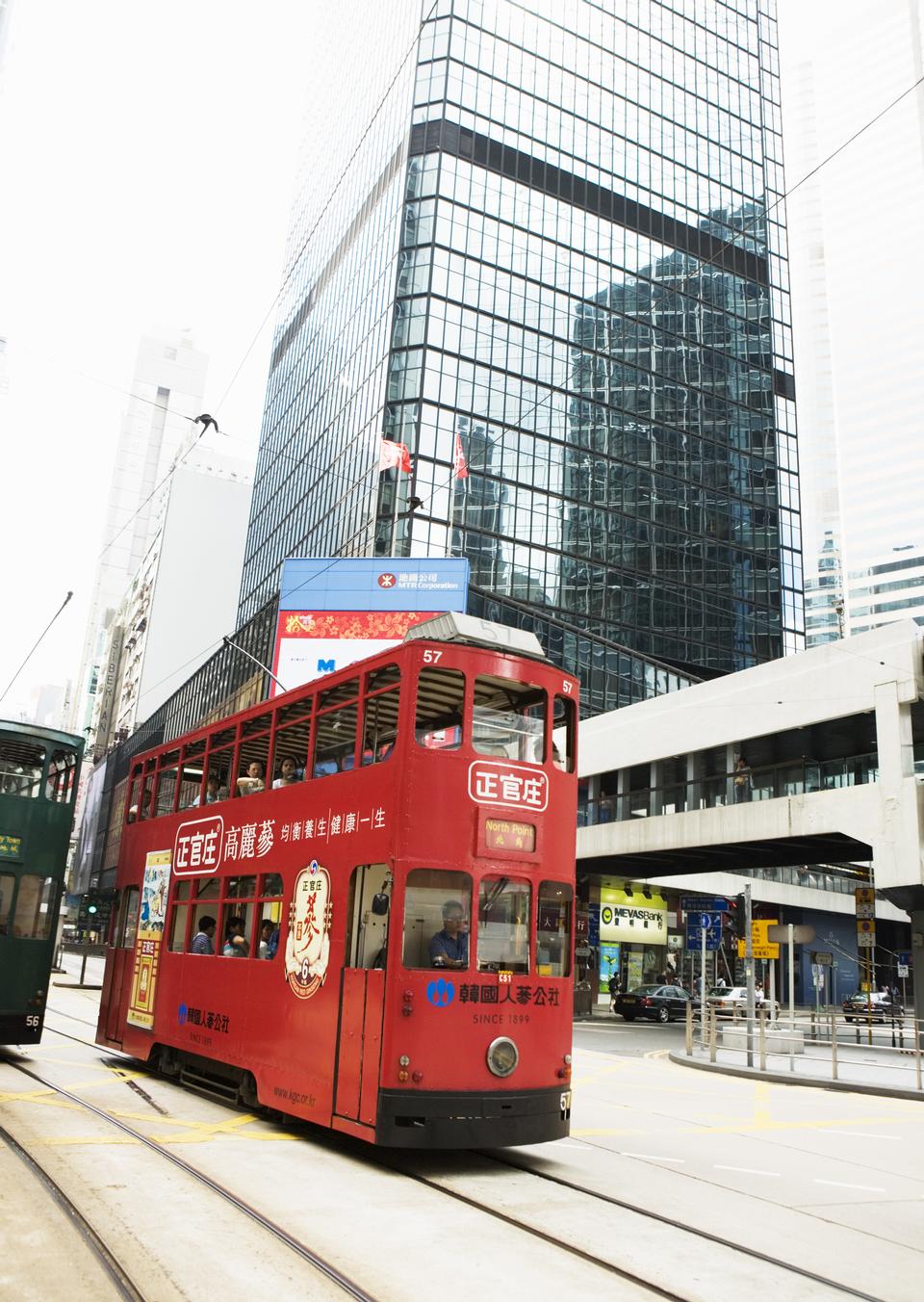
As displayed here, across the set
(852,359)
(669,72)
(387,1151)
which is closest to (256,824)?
(387,1151)

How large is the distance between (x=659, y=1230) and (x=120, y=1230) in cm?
308

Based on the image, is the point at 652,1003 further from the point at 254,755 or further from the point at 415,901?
the point at 415,901

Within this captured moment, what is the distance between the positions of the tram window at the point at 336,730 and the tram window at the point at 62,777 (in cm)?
563

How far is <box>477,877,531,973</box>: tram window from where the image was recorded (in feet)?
25.9

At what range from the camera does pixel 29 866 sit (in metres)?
12.9

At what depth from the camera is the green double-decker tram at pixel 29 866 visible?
12.7 m

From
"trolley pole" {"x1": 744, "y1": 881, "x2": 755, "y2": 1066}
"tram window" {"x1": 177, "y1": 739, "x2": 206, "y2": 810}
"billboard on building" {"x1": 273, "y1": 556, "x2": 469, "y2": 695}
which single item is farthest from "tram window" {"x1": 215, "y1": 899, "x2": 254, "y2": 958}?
"billboard on building" {"x1": 273, "y1": 556, "x2": 469, "y2": 695}

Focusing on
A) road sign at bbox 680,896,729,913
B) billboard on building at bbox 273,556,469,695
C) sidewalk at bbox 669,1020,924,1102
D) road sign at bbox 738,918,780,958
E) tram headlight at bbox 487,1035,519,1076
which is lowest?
sidewalk at bbox 669,1020,924,1102

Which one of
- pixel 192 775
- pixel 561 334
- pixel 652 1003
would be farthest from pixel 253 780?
pixel 561 334

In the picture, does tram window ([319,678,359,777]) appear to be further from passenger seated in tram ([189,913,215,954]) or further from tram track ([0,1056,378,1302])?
tram track ([0,1056,378,1302])

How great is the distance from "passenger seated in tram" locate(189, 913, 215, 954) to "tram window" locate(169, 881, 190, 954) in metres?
0.32

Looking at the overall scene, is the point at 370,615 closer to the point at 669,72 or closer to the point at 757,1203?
the point at 757,1203

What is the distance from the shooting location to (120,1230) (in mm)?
5465

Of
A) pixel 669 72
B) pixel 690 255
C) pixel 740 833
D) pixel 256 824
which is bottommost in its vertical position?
pixel 256 824
